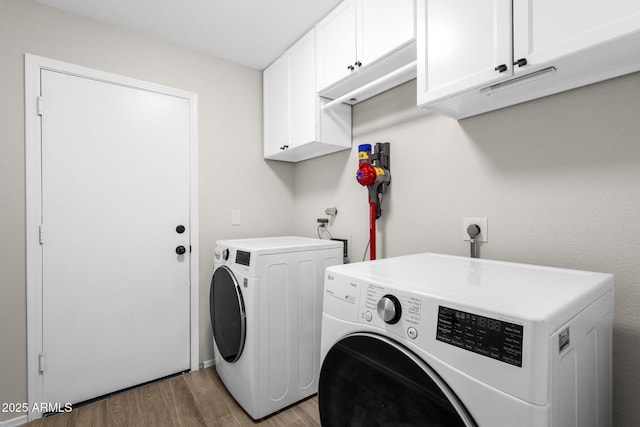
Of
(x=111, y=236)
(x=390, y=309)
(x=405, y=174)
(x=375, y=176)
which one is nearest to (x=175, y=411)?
(x=111, y=236)

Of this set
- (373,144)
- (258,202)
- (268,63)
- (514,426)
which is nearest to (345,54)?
(373,144)

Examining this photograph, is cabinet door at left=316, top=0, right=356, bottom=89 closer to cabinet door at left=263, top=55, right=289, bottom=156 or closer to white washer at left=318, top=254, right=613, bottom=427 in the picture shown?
cabinet door at left=263, top=55, right=289, bottom=156

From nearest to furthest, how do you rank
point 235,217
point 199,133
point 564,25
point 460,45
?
point 564,25, point 460,45, point 199,133, point 235,217

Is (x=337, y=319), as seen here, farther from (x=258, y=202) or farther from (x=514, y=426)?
(x=258, y=202)

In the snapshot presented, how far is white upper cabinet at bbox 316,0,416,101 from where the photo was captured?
1406 millimetres

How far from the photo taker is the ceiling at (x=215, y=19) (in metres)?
1.78

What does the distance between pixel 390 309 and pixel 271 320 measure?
3.45 ft

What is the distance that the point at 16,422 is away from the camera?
5.45 ft

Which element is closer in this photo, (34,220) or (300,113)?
(34,220)

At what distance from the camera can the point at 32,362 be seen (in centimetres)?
173

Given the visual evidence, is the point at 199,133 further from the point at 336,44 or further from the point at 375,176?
the point at 375,176

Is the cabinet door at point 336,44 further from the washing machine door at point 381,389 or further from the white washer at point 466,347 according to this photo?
the washing machine door at point 381,389

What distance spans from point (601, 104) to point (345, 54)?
3.93 ft

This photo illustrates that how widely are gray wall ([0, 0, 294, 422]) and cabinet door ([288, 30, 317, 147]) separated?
535 millimetres
